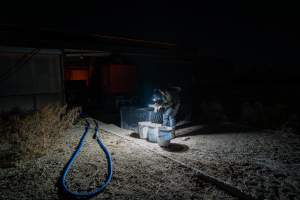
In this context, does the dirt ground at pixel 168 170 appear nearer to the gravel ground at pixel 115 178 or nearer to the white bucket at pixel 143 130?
the gravel ground at pixel 115 178

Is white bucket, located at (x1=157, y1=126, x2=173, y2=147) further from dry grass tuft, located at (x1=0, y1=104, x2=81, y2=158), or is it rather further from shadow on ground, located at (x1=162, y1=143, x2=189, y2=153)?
dry grass tuft, located at (x1=0, y1=104, x2=81, y2=158)

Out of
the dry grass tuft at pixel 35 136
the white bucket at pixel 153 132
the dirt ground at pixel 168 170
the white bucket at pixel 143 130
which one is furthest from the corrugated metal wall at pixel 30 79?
the white bucket at pixel 153 132

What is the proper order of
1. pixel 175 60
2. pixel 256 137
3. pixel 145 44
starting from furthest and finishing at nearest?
pixel 175 60, pixel 145 44, pixel 256 137

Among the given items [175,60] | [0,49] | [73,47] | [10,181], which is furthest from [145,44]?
[10,181]

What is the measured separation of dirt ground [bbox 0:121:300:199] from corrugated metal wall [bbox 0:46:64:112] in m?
3.82

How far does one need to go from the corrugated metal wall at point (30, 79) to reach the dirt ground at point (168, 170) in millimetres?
3821

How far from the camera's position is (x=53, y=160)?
5.39m

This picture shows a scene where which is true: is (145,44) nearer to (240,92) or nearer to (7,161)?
(240,92)

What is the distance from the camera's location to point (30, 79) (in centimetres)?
959

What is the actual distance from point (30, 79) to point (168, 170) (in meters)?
7.69

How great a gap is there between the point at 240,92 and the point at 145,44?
6857 mm

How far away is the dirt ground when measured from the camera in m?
3.96

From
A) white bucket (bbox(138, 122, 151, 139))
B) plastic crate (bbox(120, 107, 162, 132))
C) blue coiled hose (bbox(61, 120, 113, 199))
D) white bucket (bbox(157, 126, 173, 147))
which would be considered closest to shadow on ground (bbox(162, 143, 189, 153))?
white bucket (bbox(157, 126, 173, 147))

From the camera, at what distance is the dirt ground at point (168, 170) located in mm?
3959
